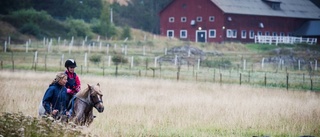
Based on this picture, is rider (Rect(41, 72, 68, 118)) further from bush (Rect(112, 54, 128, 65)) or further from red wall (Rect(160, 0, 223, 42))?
red wall (Rect(160, 0, 223, 42))

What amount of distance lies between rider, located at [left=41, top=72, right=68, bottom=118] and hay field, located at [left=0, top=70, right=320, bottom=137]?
1200mm

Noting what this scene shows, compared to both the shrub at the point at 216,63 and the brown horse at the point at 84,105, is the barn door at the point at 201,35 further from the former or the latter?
the brown horse at the point at 84,105

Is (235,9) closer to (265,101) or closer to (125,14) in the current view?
(125,14)

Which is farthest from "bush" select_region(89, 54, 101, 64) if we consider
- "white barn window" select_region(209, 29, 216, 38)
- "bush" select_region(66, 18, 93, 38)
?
"white barn window" select_region(209, 29, 216, 38)

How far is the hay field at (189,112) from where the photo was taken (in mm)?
15133

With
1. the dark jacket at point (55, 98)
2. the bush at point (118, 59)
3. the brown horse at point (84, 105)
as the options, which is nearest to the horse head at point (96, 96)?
the brown horse at point (84, 105)

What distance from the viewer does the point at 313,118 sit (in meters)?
17.7

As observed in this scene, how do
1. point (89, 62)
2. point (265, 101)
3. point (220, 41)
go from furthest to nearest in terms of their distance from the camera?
point (220, 41) < point (89, 62) < point (265, 101)

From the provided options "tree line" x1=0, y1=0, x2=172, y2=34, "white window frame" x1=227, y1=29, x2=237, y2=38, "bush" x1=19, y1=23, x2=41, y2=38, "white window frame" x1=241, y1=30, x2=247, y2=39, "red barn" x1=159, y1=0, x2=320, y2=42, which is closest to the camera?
"bush" x1=19, y1=23, x2=41, y2=38

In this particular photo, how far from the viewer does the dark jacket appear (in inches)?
458

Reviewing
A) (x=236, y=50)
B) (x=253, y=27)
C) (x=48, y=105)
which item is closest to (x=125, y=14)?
(x=253, y=27)

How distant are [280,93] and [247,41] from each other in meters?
52.6

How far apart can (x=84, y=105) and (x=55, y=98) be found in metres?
0.69

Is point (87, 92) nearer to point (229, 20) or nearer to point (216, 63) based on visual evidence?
point (216, 63)
